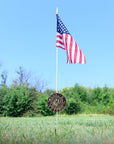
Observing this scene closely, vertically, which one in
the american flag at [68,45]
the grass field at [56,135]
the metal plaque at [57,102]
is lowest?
the grass field at [56,135]

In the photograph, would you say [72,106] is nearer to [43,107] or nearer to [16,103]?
[43,107]

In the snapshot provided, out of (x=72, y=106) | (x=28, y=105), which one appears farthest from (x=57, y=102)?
(x=72, y=106)

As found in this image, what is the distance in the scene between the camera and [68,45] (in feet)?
24.3

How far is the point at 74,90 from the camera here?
Result: 2788 centimetres

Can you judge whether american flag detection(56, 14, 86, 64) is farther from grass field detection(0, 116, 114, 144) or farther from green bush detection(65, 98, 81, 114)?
green bush detection(65, 98, 81, 114)

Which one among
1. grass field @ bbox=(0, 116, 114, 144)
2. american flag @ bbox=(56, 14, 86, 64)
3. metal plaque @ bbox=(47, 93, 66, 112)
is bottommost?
grass field @ bbox=(0, 116, 114, 144)

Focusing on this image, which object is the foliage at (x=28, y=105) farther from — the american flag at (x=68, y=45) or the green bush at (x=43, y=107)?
the american flag at (x=68, y=45)

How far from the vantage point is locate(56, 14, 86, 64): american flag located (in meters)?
7.32

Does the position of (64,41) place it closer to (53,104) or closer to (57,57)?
(57,57)

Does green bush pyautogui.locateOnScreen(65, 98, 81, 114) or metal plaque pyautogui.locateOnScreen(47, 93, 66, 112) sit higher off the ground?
metal plaque pyautogui.locateOnScreen(47, 93, 66, 112)

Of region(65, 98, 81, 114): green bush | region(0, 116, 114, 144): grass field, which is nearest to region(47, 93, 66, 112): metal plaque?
region(0, 116, 114, 144): grass field

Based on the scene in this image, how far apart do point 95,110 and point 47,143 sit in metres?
19.4

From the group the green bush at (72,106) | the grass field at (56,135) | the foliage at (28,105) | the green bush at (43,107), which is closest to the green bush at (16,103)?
the foliage at (28,105)

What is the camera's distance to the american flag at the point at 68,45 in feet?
24.0
